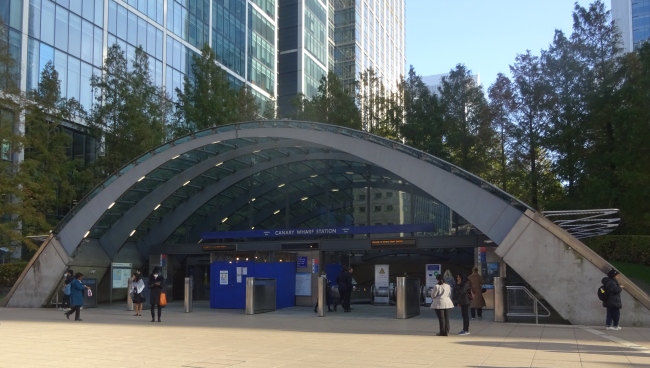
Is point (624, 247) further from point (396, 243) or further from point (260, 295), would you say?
point (260, 295)

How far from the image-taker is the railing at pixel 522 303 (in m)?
18.8

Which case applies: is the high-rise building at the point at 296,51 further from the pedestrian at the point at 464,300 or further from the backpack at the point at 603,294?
the backpack at the point at 603,294

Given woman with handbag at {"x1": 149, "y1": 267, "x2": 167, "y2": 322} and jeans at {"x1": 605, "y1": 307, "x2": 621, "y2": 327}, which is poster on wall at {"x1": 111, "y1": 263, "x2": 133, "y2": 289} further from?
jeans at {"x1": 605, "y1": 307, "x2": 621, "y2": 327}

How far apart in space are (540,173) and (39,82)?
2782 centimetres

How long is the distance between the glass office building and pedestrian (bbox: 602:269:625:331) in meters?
32.9

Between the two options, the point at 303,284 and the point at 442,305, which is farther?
the point at 303,284

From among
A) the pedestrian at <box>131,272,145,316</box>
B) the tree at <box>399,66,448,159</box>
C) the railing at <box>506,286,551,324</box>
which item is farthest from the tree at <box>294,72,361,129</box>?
the railing at <box>506,286,551,324</box>

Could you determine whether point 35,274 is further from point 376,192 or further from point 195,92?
point 195,92

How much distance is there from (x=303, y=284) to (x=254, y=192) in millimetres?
5070

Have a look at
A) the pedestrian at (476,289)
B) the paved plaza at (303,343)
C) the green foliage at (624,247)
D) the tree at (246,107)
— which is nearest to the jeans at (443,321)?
the paved plaza at (303,343)

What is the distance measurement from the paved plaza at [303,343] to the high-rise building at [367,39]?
51.5 metres

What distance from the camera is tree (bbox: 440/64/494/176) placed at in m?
33.4

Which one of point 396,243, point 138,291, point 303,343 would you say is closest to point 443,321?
point 303,343

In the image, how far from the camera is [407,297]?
20500 mm
